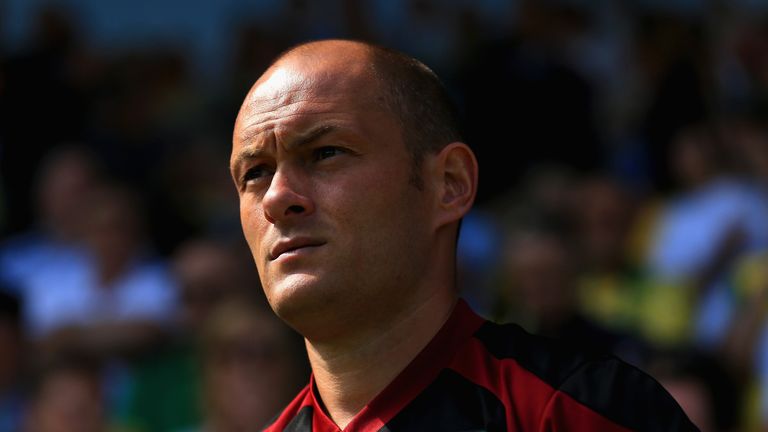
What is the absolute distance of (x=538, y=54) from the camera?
30.5 feet

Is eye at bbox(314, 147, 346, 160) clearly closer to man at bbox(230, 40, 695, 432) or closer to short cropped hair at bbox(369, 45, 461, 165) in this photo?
man at bbox(230, 40, 695, 432)

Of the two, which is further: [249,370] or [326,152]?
[249,370]

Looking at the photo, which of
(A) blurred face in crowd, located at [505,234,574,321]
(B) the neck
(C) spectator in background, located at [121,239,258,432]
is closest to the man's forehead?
(B) the neck

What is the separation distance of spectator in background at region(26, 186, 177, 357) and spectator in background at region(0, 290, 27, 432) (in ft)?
1.42

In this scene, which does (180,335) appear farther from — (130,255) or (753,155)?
(753,155)

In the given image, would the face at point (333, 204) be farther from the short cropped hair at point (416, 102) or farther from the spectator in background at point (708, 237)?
the spectator in background at point (708, 237)

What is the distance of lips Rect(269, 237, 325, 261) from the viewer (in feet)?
9.04

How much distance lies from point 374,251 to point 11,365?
442 cm

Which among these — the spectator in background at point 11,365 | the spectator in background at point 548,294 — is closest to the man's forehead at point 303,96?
the spectator in background at point 548,294

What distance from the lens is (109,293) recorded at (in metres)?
7.66

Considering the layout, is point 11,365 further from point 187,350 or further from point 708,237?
point 708,237

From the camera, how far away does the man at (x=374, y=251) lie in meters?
2.73

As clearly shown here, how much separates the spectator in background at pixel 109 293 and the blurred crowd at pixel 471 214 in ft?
0.04

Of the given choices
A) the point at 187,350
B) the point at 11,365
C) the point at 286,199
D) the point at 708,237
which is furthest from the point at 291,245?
the point at 708,237
